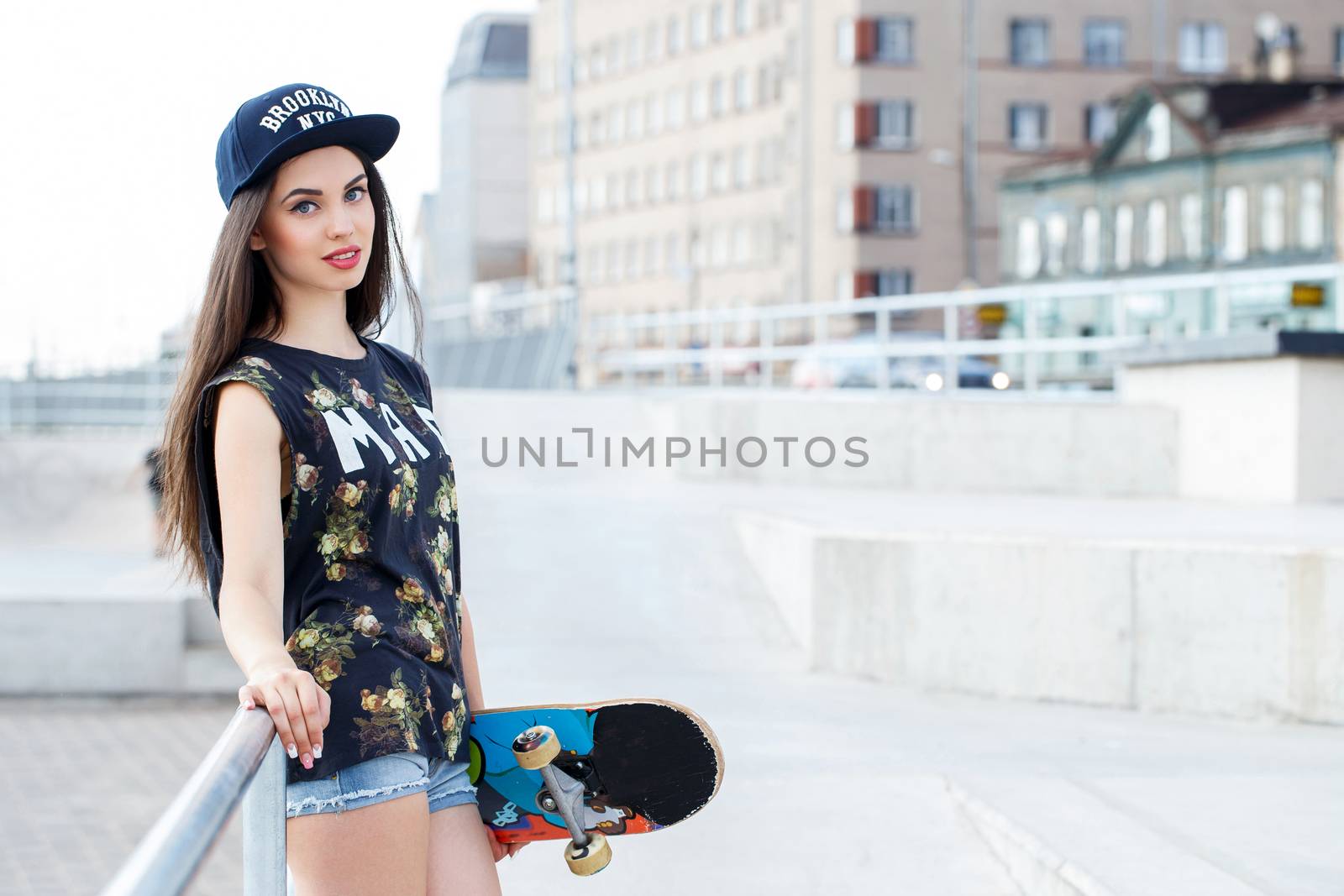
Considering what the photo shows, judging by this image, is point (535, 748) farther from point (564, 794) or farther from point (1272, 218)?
point (1272, 218)

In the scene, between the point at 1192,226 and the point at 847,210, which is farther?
the point at 847,210

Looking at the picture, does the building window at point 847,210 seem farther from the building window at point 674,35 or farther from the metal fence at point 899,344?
the metal fence at point 899,344

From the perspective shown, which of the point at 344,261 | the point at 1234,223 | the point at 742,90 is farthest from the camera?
the point at 742,90

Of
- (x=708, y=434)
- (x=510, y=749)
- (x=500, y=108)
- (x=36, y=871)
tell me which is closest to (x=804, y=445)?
(x=708, y=434)

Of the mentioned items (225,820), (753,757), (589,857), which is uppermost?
(225,820)

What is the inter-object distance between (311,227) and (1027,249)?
50742 mm

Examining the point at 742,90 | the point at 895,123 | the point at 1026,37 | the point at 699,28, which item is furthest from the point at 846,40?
the point at 699,28

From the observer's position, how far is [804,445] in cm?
1309

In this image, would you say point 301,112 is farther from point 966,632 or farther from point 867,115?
point 867,115

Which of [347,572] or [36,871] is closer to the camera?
[347,572]

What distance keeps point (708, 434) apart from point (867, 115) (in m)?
48.2

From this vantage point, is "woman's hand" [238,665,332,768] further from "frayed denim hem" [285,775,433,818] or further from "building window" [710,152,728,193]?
"building window" [710,152,728,193]

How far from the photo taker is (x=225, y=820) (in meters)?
1.75

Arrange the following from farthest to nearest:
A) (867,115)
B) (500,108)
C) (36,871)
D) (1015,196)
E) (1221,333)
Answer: (500,108) < (867,115) < (1015,196) < (1221,333) < (36,871)
